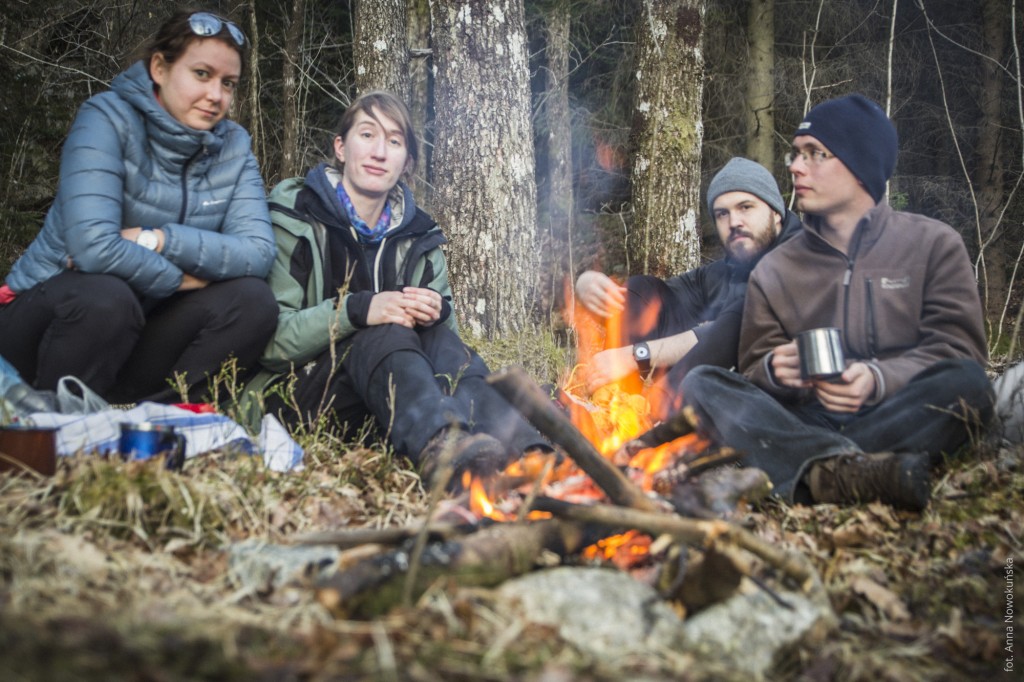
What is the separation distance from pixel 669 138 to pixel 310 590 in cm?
556

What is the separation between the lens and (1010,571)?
2775mm

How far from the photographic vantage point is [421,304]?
4012mm

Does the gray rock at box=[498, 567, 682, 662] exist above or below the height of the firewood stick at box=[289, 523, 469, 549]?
below

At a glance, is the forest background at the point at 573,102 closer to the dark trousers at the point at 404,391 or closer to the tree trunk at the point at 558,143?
the tree trunk at the point at 558,143

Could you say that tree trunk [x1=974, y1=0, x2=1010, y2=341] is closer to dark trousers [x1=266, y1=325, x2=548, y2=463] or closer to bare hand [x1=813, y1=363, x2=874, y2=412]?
bare hand [x1=813, y1=363, x2=874, y2=412]

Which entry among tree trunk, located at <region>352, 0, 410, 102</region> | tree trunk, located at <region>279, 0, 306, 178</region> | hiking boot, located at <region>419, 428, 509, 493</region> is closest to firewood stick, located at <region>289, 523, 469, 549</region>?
hiking boot, located at <region>419, 428, 509, 493</region>

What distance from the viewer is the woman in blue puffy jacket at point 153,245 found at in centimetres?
359

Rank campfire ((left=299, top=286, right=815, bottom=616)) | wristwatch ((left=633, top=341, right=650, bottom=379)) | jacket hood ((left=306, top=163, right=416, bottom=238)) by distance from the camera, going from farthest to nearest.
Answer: wristwatch ((left=633, top=341, right=650, bottom=379)) < jacket hood ((left=306, top=163, right=416, bottom=238)) < campfire ((left=299, top=286, right=815, bottom=616))

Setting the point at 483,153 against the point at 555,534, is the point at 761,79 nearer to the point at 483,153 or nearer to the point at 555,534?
the point at 483,153

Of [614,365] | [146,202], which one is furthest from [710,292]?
[146,202]

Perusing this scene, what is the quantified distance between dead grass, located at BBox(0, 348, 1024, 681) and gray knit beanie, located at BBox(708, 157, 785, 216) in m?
1.93

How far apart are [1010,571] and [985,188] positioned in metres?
13.0

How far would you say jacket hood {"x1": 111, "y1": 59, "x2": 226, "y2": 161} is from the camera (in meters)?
3.77

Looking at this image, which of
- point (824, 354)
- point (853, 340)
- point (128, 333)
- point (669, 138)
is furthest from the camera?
point (669, 138)
